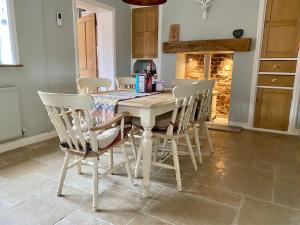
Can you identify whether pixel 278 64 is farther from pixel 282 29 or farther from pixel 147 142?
pixel 147 142

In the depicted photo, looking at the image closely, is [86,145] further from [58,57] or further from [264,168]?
[58,57]

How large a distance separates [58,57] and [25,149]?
4.52ft

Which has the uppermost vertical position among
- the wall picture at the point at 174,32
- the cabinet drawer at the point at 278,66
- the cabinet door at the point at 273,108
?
the wall picture at the point at 174,32

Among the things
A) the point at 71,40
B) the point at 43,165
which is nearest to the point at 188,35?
the point at 71,40

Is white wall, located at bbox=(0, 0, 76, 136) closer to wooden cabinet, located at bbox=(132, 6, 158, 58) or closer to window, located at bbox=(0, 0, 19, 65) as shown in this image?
window, located at bbox=(0, 0, 19, 65)

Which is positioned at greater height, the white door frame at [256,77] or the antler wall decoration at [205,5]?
the antler wall decoration at [205,5]

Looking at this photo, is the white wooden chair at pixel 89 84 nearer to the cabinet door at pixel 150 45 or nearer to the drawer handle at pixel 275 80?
the cabinet door at pixel 150 45

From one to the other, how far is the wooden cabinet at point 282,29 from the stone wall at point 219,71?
2.95 ft

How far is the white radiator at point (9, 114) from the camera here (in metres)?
2.66

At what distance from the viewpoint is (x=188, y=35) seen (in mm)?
4191

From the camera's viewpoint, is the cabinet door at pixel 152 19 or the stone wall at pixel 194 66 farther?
the stone wall at pixel 194 66

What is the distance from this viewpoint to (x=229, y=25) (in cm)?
384

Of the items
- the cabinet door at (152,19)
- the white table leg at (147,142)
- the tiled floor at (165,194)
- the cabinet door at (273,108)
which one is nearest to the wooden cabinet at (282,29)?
the cabinet door at (273,108)

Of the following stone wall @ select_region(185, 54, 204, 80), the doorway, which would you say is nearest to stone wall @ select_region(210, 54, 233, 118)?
stone wall @ select_region(185, 54, 204, 80)
